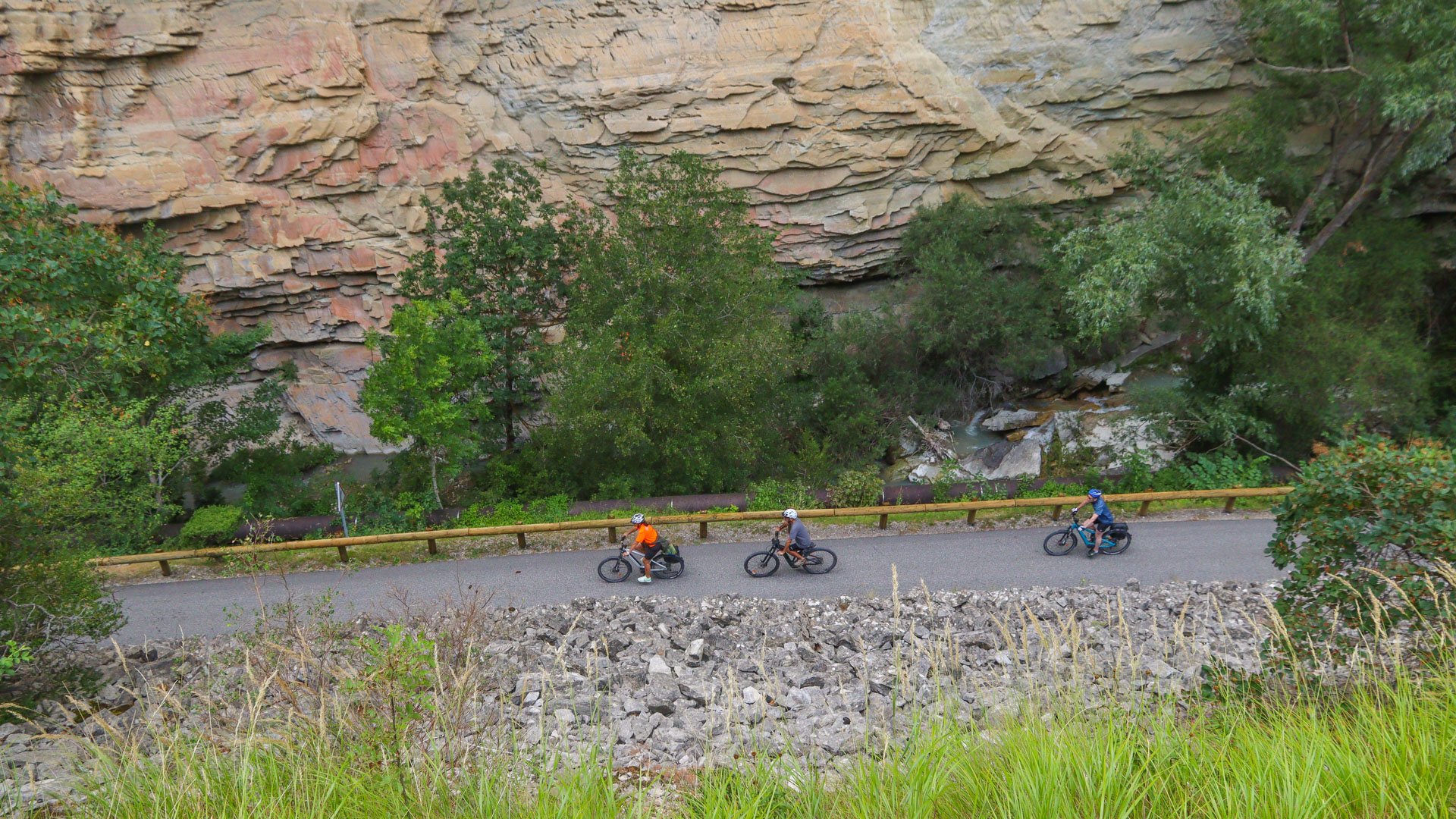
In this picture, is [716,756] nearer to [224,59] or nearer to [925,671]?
[925,671]

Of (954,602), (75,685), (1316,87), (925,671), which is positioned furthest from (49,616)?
(1316,87)

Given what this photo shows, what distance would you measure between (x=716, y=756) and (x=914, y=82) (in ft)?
70.3

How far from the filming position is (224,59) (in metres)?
20.9

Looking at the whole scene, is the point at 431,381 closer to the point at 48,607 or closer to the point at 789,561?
the point at 48,607

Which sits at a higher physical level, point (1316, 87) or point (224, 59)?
point (224, 59)

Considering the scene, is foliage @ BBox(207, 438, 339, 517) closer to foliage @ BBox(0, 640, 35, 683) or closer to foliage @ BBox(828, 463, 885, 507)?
foliage @ BBox(0, 640, 35, 683)

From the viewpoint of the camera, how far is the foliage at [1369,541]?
4414 millimetres

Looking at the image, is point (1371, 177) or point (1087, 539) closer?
point (1087, 539)

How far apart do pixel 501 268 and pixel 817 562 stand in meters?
11.3

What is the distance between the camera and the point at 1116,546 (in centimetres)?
1106

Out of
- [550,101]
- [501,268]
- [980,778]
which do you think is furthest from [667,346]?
[550,101]

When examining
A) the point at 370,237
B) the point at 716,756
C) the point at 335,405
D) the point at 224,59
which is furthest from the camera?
the point at 335,405

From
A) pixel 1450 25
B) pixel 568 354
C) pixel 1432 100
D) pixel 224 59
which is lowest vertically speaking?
pixel 568 354

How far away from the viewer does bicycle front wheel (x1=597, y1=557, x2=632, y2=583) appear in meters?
10.9
